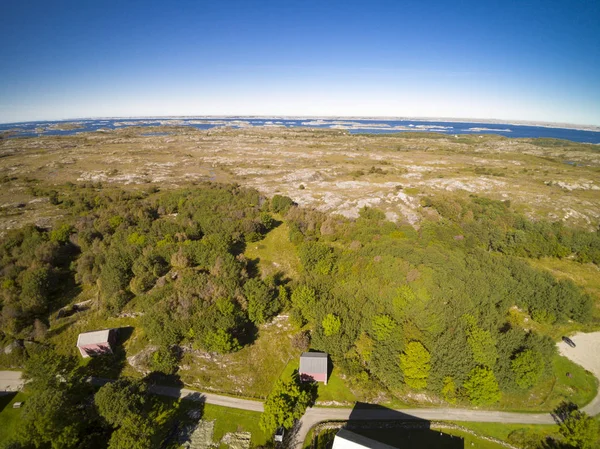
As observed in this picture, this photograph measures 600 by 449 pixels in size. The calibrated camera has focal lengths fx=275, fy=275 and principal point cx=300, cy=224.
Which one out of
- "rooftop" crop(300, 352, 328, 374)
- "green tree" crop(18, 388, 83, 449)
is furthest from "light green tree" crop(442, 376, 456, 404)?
"green tree" crop(18, 388, 83, 449)

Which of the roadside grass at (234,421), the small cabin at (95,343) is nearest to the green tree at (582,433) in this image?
the roadside grass at (234,421)

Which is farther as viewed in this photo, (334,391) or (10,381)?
(10,381)

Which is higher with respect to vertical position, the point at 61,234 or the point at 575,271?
the point at 61,234

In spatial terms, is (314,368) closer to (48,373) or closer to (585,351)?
(48,373)

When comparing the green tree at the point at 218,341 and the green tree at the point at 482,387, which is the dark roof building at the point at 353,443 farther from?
the green tree at the point at 218,341

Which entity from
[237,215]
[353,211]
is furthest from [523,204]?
[237,215]

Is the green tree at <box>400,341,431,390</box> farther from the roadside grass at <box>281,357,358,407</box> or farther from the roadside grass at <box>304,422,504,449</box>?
the roadside grass at <box>281,357,358,407</box>

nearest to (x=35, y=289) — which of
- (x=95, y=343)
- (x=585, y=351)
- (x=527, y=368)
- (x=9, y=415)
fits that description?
(x=95, y=343)
